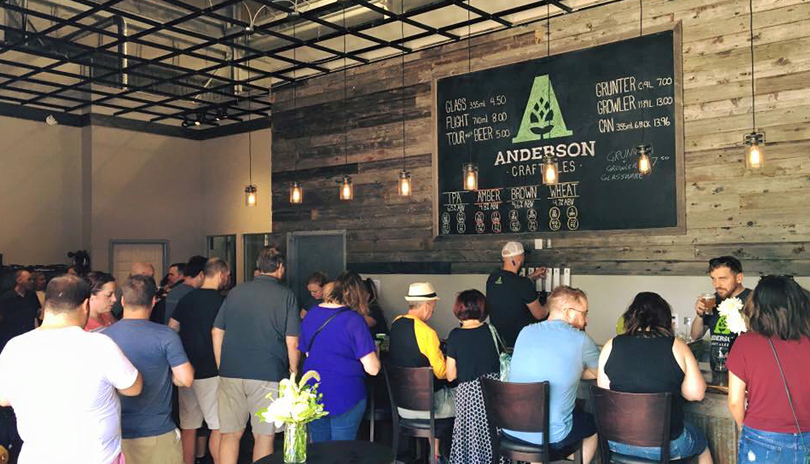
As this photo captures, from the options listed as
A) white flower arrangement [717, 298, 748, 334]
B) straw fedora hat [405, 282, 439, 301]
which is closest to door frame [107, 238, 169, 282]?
straw fedora hat [405, 282, 439, 301]

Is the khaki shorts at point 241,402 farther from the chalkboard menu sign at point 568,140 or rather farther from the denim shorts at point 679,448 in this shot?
the chalkboard menu sign at point 568,140

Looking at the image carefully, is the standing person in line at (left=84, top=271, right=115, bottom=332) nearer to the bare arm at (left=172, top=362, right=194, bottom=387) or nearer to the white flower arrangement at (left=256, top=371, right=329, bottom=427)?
the bare arm at (left=172, top=362, right=194, bottom=387)

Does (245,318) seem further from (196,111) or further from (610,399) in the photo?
(196,111)

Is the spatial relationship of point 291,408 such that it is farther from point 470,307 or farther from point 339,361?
point 470,307

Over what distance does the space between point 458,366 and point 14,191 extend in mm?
8090

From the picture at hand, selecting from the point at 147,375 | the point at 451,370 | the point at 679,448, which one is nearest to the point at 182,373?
the point at 147,375

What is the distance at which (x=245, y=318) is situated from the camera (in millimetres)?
4199

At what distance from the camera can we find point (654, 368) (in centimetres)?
306

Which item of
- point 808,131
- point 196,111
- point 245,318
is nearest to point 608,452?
point 245,318

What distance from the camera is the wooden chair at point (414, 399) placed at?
3822 millimetres

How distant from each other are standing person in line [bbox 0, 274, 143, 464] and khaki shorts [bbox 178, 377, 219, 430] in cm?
191

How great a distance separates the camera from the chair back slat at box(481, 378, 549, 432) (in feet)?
10.7

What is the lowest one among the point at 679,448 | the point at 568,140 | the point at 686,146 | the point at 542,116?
the point at 679,448

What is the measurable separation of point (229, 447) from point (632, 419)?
2485 millimetres
